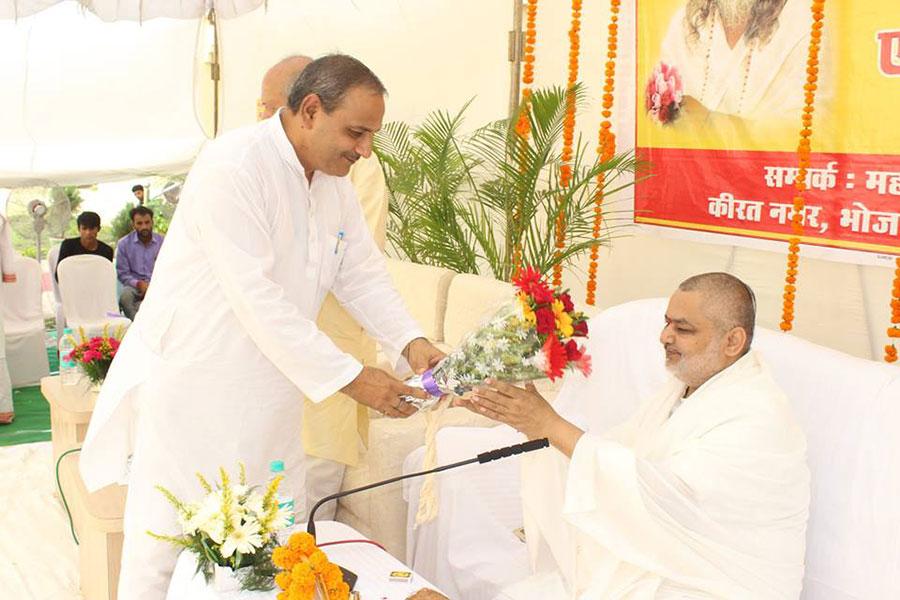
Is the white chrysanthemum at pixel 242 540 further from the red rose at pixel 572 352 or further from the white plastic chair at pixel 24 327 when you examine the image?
the white plastic chair at pixel 24 327

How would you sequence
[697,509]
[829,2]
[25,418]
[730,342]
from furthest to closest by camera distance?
[25,418], [829,2], [730,342], [697,509]

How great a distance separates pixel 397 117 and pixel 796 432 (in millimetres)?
5650

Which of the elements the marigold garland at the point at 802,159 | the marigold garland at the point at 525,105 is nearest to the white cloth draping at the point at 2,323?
the marigold garland at the point at 525,105

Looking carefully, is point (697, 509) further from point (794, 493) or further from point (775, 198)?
point (775, 198)

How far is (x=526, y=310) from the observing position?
8.57 feet

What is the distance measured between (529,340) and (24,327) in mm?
6850

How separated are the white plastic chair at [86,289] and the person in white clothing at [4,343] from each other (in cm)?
40

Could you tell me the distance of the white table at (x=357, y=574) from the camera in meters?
2.66

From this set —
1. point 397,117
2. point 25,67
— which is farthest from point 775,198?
point 25,67

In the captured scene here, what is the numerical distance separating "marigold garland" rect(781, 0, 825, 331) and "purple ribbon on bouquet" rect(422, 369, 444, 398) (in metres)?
2.22

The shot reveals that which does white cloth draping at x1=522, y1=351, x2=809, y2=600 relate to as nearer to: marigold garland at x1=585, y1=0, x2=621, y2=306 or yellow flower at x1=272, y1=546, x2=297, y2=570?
yellow flower at x1=272, y1=546, x2=297, y2=570

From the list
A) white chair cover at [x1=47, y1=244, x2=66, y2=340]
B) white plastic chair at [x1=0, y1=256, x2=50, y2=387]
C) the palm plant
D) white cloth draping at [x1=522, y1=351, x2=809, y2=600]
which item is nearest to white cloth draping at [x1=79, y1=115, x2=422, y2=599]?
white cloth draping at [x1=522, y1=351, x2=809, y2=600]

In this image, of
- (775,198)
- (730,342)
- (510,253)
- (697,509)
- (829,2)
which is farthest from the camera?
(510,253)

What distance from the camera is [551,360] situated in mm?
2602
